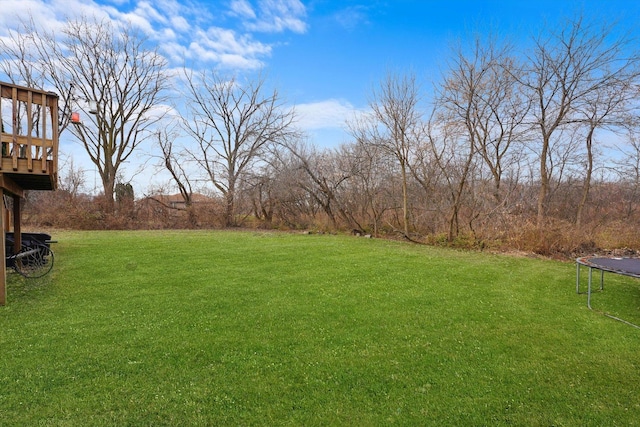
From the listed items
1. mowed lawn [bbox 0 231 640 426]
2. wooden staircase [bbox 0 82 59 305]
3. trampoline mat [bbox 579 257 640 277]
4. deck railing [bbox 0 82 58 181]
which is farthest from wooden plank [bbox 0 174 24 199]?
trampoline mat [bbox 579 257 640 277]

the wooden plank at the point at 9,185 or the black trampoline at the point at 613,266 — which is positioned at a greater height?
the wooden plank at the point at 9,185

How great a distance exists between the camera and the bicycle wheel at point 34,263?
592 cm

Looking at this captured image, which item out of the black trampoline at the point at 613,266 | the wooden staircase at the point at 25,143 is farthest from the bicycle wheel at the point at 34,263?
the black trampoline at the point at 613,266

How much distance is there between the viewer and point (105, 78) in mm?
19234

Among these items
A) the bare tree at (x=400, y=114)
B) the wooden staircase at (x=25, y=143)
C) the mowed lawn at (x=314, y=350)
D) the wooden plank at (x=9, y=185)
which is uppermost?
the bare tree at (x=400, y=114)

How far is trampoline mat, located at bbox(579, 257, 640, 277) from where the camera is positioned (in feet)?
14.0

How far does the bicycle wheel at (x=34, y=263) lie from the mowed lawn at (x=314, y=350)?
239 millimetres

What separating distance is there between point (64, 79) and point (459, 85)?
63.9 ft

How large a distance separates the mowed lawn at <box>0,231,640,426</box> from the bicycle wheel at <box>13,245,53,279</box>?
0.24 m

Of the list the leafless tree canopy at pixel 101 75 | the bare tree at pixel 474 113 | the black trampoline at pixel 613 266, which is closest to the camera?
the black trampoline at pixel 613 266

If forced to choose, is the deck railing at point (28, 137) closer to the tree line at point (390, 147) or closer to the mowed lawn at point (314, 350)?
the mowed lawn at point (314, 350)

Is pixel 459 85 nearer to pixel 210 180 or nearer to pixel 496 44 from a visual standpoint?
pixel 496 44

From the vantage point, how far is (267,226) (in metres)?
16.5

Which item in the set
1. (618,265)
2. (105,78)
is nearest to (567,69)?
(618,265)
